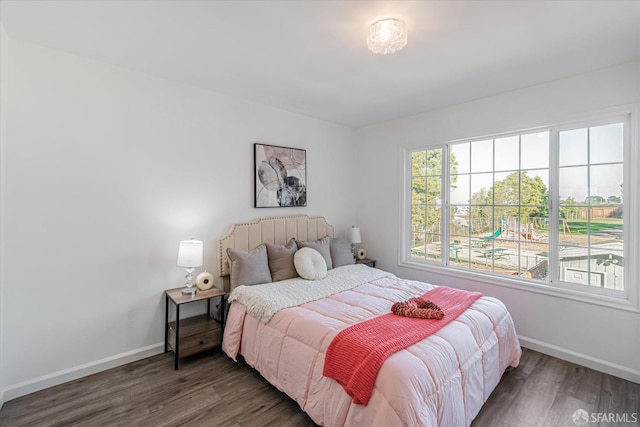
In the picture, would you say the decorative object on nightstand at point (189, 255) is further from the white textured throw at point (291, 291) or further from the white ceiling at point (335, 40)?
the white ceiling at point (335, 40)

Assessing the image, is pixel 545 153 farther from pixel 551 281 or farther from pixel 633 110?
pixel 551 281

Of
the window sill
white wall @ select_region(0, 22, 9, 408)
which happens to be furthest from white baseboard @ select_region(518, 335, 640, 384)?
white wall @ select_region(0, 22, 9, 408)

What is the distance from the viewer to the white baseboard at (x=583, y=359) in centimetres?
235

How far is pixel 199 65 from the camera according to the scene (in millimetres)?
2461

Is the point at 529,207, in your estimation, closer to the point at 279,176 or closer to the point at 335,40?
the point at 335,40

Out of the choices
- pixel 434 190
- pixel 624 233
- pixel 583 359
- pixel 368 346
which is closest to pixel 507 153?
pixel 434 190

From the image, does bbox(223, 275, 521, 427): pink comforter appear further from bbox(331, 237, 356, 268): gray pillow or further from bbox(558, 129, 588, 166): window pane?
bbox(558, 129, 588, 166): window pane

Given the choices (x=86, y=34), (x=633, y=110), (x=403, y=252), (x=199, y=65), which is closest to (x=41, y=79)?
(x=86, y=34)

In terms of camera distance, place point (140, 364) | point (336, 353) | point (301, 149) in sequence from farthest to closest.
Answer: point (301, 149)
point (140, 364)
point (336, 353)

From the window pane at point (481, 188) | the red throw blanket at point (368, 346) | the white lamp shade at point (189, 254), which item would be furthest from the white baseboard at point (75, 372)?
the window pane at point (481, 188)

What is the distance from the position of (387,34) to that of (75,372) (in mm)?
3382

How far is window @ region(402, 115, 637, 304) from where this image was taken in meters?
2.54

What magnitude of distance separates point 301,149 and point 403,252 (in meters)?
1.95

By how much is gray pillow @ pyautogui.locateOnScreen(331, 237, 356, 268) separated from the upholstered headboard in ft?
1.01
